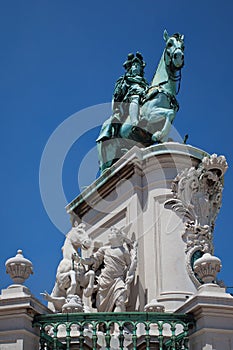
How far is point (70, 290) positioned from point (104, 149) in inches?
173

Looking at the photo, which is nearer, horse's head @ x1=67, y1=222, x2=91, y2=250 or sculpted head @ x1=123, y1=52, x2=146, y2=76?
horse's head @ x1=67, y1=222, x2=91, y2=250

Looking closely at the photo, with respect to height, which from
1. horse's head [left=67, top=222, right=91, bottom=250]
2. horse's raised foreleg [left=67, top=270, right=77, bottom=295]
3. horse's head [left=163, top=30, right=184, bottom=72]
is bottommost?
horse's raised foreleg [left=67, top=270, right=77, bottom=295]

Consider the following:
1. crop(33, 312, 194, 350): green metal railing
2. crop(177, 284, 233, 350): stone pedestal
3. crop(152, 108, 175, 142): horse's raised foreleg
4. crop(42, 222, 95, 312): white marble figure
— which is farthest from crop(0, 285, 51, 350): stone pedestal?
crop(152, 108, 175, 142): horse's raised foreleg

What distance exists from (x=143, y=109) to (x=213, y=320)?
26.8 ft

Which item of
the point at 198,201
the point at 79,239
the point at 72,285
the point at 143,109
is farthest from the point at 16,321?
the point at 143,109

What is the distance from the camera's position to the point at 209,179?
45.7 ft

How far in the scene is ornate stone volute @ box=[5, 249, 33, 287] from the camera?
9.11 metres

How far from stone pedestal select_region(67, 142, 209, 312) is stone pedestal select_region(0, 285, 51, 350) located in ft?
13.9

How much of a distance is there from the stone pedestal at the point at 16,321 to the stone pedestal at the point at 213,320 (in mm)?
2037

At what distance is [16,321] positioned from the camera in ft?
28.4

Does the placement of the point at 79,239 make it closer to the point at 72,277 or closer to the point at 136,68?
the point at 72,277

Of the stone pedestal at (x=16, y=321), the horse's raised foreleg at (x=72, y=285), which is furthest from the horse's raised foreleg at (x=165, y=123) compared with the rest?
the stone pedestal at (x=16, y=321)

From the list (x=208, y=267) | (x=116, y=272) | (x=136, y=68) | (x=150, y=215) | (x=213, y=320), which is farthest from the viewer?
(x=136, y=68)

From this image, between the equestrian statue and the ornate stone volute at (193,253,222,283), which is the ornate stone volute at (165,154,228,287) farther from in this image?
the ornate stone volute at (193,253,222,283)
